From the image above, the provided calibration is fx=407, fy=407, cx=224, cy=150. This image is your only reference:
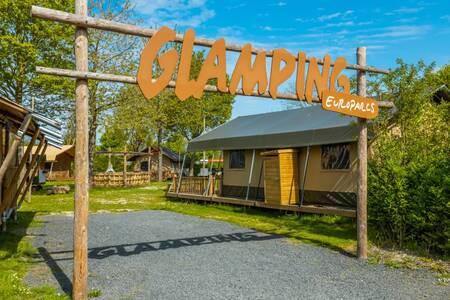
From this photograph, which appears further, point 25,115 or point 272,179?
point 272,179

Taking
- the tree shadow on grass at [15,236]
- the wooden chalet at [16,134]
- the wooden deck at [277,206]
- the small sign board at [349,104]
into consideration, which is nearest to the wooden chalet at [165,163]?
the wooden deck at [277,206]

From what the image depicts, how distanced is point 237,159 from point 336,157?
518 centimetres

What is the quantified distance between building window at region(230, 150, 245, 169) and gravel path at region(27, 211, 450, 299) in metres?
7.14

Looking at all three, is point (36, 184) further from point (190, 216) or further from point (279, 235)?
point (279, 235)

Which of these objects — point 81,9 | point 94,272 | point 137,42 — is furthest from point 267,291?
point 137,42

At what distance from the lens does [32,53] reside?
65.7 ft

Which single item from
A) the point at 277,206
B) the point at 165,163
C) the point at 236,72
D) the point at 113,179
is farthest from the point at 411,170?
the point at 165,163

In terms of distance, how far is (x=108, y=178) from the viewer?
27938mm

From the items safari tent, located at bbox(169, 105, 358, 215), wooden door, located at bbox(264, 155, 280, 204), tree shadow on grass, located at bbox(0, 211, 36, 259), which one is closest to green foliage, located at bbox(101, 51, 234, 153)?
safari tent, located at bbox(169, 105, 358, 215)

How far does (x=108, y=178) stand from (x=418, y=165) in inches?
914

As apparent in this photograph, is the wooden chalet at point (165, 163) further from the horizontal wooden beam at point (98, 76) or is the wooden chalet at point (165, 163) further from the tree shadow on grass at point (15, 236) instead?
the horizontal wooden beam at point (98, 76)

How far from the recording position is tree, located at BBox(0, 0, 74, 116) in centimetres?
2008

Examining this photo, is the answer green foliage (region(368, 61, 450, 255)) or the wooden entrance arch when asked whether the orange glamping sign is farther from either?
green foliage (region(368, 61, 450, 255))

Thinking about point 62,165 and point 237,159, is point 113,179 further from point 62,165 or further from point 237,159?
point 62,165
